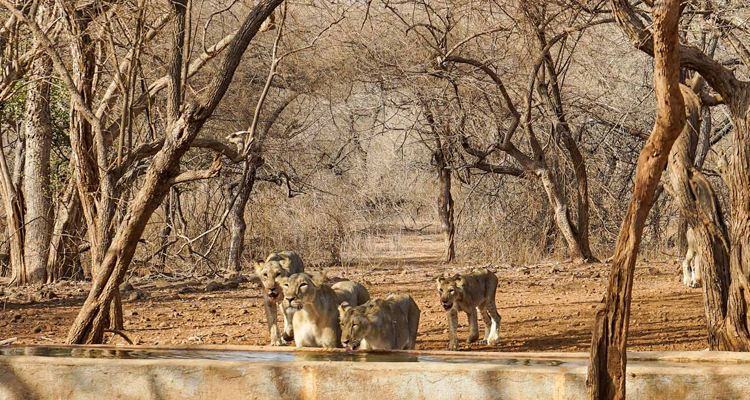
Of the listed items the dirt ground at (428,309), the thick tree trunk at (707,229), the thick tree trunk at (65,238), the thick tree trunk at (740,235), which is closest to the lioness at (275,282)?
the dirt ground at (428,309)

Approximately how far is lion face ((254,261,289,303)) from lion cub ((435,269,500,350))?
156 centimetres

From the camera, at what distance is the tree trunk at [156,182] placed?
338 inches

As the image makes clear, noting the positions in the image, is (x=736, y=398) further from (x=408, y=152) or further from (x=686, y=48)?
(x=408, y=152)

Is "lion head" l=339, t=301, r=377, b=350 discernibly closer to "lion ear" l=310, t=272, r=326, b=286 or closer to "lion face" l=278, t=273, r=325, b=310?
"lion face" l=278, t=273, r=325, b=310

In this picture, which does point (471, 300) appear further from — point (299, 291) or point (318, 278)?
point (299, 291)

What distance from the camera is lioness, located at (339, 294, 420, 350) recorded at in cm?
792

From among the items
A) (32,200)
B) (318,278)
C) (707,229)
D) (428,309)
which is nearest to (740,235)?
(707,229)

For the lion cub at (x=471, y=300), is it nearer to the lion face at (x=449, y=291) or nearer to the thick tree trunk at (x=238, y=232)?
the lion face at (x=449, y=291)

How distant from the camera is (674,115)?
5152 mm

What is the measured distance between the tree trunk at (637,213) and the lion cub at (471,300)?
4305mm

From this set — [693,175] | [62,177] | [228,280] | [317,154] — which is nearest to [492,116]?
[317,154]

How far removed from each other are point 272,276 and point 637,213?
4610 millimetres

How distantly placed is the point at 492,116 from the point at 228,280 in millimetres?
6006

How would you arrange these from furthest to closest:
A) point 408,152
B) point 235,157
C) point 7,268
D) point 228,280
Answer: point 408,152, point 7,268, point 228,280, point 235,157
